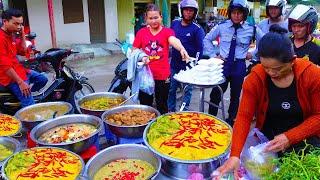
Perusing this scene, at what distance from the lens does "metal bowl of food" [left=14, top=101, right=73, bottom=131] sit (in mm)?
3615

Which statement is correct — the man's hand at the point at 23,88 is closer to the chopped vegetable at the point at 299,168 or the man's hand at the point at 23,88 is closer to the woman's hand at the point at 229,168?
the woman's hand at the point at 229,168

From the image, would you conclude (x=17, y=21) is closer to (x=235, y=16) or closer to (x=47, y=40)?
(x=235, y=16)

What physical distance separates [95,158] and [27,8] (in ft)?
28.0

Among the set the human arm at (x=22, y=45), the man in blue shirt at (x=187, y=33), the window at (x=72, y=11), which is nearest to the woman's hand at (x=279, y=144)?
the man in blue shirt at (x=187, y=33)

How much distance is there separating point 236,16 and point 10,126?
118 inches

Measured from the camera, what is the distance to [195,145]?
2447 millimetres

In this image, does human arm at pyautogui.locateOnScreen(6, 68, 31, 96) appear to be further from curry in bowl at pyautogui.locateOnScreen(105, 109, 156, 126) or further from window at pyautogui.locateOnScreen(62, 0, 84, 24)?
window at pyautogui.locateOnScreen(62, 0, 84, 24)

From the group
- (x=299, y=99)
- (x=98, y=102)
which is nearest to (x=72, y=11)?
(x=98, y=102)

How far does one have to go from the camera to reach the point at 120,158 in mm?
2760

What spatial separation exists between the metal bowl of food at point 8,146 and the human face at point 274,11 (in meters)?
3.47

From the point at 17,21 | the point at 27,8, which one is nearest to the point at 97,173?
the point at 17,21

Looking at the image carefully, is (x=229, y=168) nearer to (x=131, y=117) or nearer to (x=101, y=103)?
(x=131, y=117)

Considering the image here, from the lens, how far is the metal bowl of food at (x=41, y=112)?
3.61m

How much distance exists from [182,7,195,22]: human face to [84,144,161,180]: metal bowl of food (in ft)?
7.75
